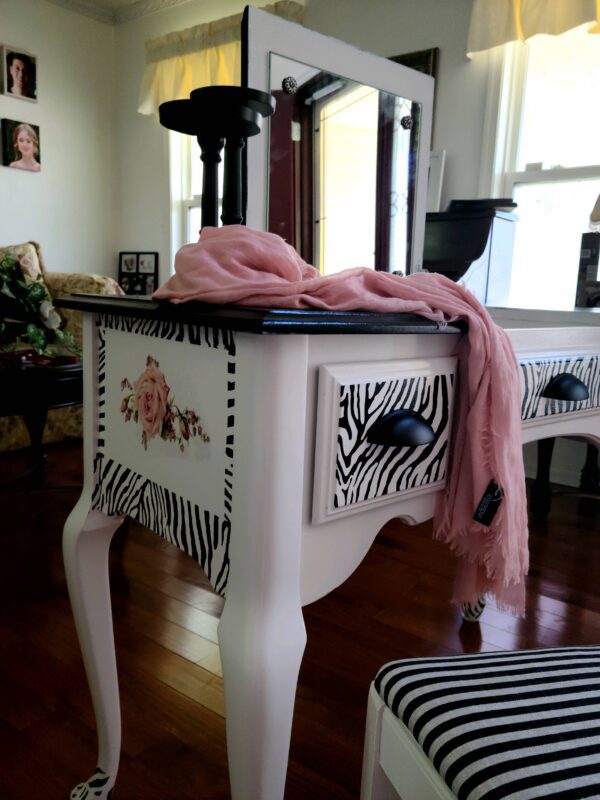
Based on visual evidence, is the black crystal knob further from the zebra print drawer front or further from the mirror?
the zebra print drawer front

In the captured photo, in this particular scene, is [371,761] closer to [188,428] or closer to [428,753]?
[428,753]

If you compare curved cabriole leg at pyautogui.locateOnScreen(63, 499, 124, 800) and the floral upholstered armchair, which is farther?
the floral upholstered armchair

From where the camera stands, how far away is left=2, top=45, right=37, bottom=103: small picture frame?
3.99 metres

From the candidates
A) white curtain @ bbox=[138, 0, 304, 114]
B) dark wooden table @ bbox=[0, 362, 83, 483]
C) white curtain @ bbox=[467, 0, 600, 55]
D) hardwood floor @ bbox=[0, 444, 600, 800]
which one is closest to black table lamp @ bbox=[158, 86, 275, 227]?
hardwood floor @ bbox=[0, 444, 600, 800]

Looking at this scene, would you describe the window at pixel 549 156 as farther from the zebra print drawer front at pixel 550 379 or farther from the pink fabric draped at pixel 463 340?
the pink fabric draped at pixel 463 340

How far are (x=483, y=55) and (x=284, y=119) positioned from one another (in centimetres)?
205

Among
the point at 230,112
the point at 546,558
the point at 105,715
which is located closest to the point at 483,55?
the point at 546,558

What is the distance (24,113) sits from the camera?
4145mm

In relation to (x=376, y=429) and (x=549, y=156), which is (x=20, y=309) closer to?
(x=376, y=429)

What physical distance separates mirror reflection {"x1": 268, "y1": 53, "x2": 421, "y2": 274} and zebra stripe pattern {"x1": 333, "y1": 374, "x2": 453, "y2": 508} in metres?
0.71

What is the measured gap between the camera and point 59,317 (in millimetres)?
2441

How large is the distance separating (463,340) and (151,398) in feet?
1.30

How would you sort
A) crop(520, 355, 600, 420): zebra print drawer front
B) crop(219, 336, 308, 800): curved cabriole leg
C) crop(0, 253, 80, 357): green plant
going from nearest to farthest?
crop(219, 336, 308, 800): curved cabriole leg → crop(520, 355, 600, 420): zebra print drawer front → crop(0, 253, 80, 357): green plant

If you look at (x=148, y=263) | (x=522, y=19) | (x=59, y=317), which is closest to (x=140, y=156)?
(x=148, y=263)
